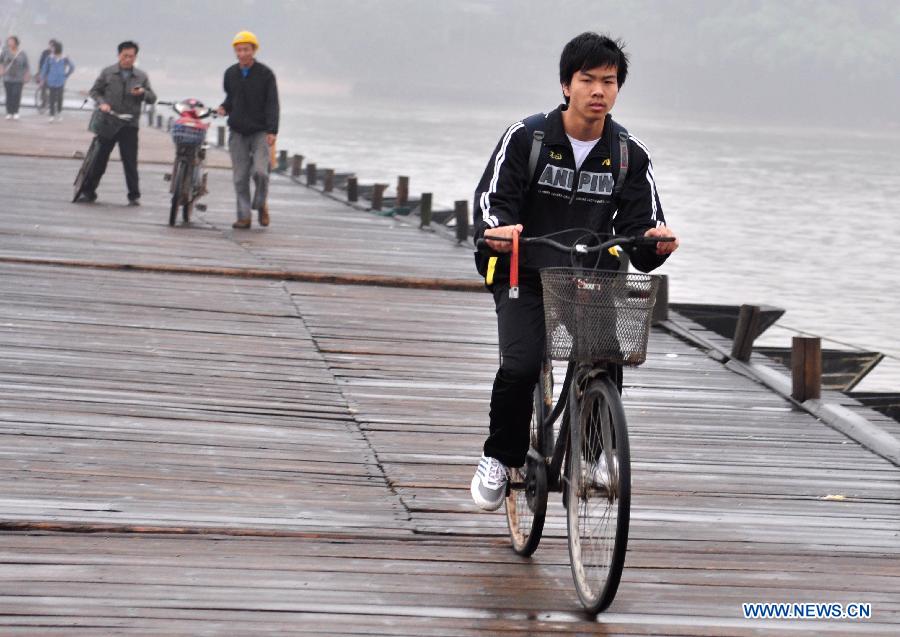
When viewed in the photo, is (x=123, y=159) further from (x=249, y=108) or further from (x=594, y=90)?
(x=594, y=90)

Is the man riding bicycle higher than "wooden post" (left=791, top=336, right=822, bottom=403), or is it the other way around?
the man riding bicycle

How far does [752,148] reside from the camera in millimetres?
138000

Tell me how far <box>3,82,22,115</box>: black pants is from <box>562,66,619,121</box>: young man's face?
120 feet

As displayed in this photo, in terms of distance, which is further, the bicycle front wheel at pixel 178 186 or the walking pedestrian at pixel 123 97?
the walking pedestrian at pixel 123 97

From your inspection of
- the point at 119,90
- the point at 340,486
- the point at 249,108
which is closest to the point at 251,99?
the point at 249,108

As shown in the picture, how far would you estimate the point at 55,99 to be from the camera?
4266 cm

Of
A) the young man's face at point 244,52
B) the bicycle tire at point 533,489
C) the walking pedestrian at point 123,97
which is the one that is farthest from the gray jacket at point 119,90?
the bicycle tire at point 533,489

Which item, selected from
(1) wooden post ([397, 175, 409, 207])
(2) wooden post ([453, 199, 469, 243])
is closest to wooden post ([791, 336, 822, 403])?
(2) wooden post ([453, 199, 469, 243])

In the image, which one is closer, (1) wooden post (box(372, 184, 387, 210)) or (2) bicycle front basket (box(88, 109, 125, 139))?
(2) bicycle front basket (box(88, 109, 125, 139))

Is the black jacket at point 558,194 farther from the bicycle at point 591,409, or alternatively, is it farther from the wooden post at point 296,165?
the wooden post at point 296,165

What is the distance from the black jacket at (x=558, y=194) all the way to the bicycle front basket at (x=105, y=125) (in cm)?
1275

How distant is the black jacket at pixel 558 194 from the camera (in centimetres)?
515

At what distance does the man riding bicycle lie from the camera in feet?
16.7

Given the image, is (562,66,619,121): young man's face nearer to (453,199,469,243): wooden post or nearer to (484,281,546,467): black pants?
(484,281,546,467): black pants
